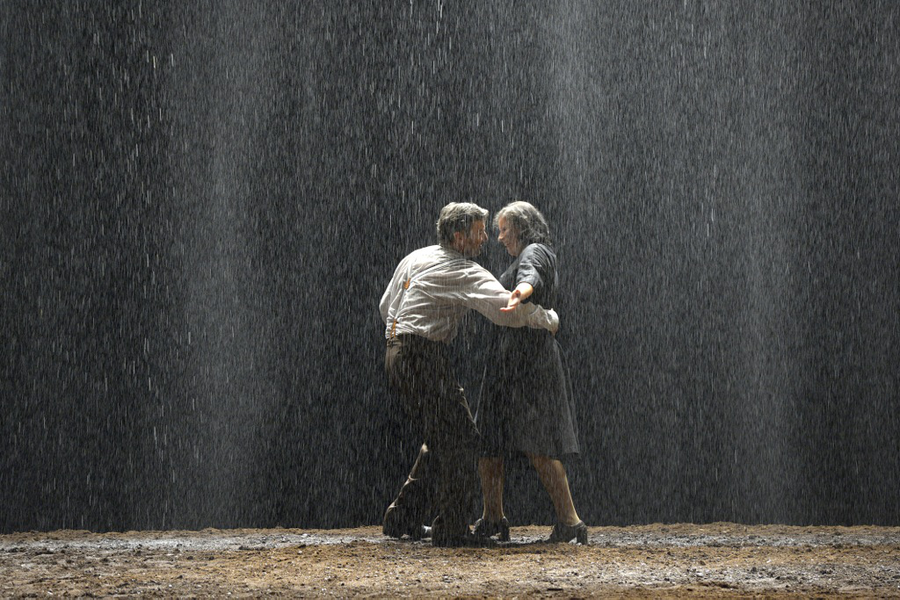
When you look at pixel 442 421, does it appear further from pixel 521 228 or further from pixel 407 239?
pixel 407 239

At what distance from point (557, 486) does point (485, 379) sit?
65cm

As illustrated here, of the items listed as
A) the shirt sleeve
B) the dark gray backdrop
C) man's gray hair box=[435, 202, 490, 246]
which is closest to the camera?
the shirt sleeve

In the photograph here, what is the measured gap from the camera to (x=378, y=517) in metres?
6.38

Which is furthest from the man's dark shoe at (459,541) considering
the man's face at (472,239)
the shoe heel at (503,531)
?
the man's face at (472,239)

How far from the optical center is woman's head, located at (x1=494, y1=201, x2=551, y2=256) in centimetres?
507

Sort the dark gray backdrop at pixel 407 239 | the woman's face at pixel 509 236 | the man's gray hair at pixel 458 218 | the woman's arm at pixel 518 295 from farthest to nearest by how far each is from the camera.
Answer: the dark gray backdrop at pixel 407 239, the woman's face at pixel 509 236, the man's gray hair at pixel 458 218, the woman's arm at pixel 518 295

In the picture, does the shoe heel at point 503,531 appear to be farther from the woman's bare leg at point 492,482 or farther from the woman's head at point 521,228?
the woman's head at point 521,228

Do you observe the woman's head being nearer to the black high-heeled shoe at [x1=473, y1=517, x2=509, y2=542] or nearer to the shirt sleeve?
the shirt sleeve

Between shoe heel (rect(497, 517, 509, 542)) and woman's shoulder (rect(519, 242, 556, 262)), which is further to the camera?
shoe heel (rect(497, 517, 509, 542))

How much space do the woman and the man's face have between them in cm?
22

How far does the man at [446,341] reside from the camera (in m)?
4.68

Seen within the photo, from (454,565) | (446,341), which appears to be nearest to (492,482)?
(446,341)

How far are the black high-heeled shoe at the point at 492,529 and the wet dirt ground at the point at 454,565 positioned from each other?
97 millimetres

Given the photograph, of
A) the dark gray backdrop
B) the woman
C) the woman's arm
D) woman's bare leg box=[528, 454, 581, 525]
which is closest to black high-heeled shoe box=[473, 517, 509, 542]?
the woman
